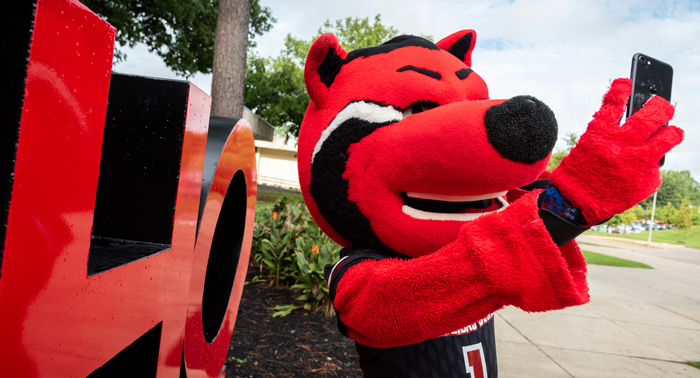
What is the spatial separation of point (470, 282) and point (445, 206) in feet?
1.19

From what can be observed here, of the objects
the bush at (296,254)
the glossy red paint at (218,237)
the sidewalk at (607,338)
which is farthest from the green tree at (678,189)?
the glossy red paint at (218,237)

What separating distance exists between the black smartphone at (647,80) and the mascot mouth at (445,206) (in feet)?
1.35

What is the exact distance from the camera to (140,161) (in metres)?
1.37

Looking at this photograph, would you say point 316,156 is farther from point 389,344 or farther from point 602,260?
point 602,260

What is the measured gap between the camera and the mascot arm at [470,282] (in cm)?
91

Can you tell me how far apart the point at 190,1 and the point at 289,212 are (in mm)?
7072

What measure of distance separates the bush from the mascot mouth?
2488 mm

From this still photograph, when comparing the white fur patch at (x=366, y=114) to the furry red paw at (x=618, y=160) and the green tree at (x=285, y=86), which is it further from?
the green tree at (x=285, y=86)

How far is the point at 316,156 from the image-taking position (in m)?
1.39

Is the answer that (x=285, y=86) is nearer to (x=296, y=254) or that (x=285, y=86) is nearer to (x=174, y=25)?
(x=174, y=25)

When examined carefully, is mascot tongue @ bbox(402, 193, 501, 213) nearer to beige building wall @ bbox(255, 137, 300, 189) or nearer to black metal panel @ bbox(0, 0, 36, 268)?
black metal panel @ bbox(0, 0, 36, 268)

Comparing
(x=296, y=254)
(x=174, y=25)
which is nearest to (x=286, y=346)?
(x=296, y=254)

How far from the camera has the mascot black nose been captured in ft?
3.38

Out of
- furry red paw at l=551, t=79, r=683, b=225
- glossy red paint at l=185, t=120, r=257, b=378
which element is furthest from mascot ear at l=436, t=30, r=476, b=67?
glossy red paint at l=185, t=120, r=257, b=378
